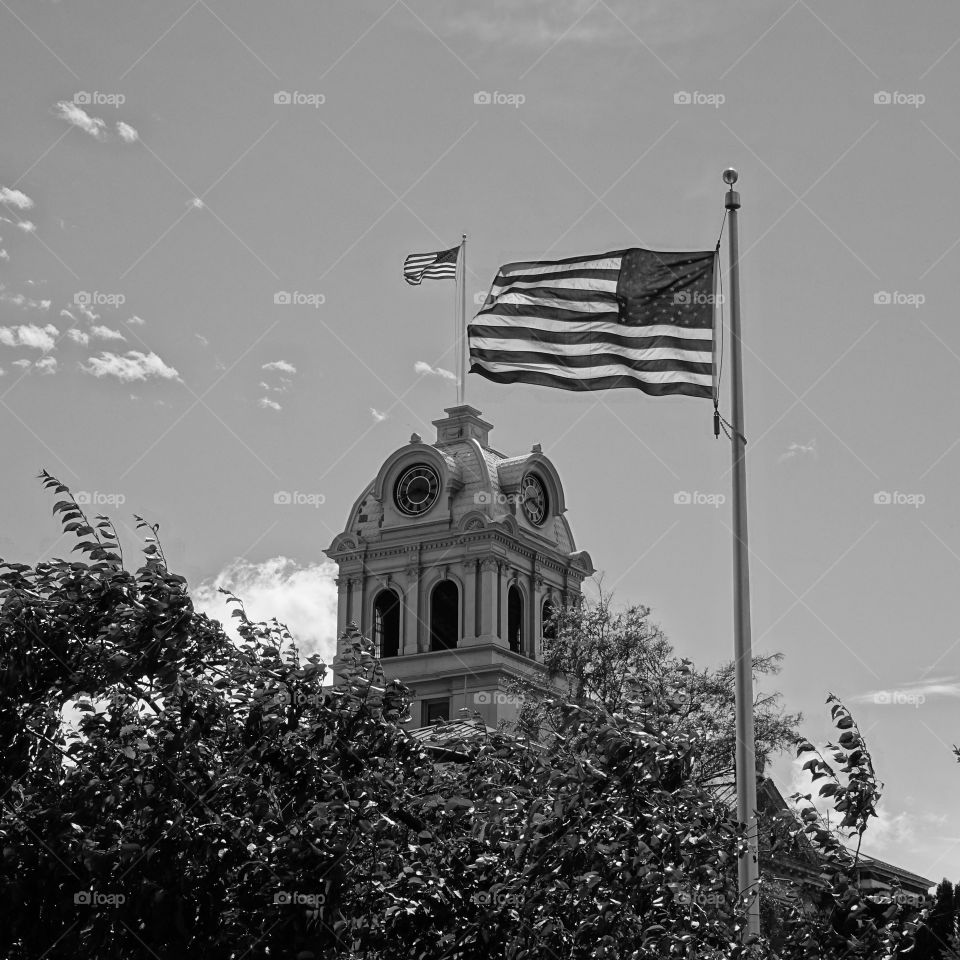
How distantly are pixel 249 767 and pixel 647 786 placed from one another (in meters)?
3.83

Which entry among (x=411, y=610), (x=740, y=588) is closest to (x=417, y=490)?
(x=411, y=610)

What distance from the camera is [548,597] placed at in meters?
82.1

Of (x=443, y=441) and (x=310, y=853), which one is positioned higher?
(x=443, y=441)

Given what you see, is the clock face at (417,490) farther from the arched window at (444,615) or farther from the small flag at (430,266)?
the small flag at (430,266)

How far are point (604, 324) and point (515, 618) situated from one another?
56991mm

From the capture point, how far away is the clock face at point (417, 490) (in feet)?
266

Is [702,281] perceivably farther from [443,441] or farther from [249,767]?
[443,441]

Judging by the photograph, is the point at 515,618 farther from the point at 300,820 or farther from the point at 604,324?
the point at 300,820

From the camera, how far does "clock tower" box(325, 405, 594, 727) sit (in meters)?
78.1

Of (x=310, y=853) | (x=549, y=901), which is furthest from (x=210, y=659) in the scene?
(x=549, y=901)

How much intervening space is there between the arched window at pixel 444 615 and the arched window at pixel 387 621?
1.93m

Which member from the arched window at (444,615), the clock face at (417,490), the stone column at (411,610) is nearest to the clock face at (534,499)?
the clock face at (417,490)

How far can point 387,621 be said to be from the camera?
269ft

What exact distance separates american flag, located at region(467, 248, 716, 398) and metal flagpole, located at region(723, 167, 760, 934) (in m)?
0.45
